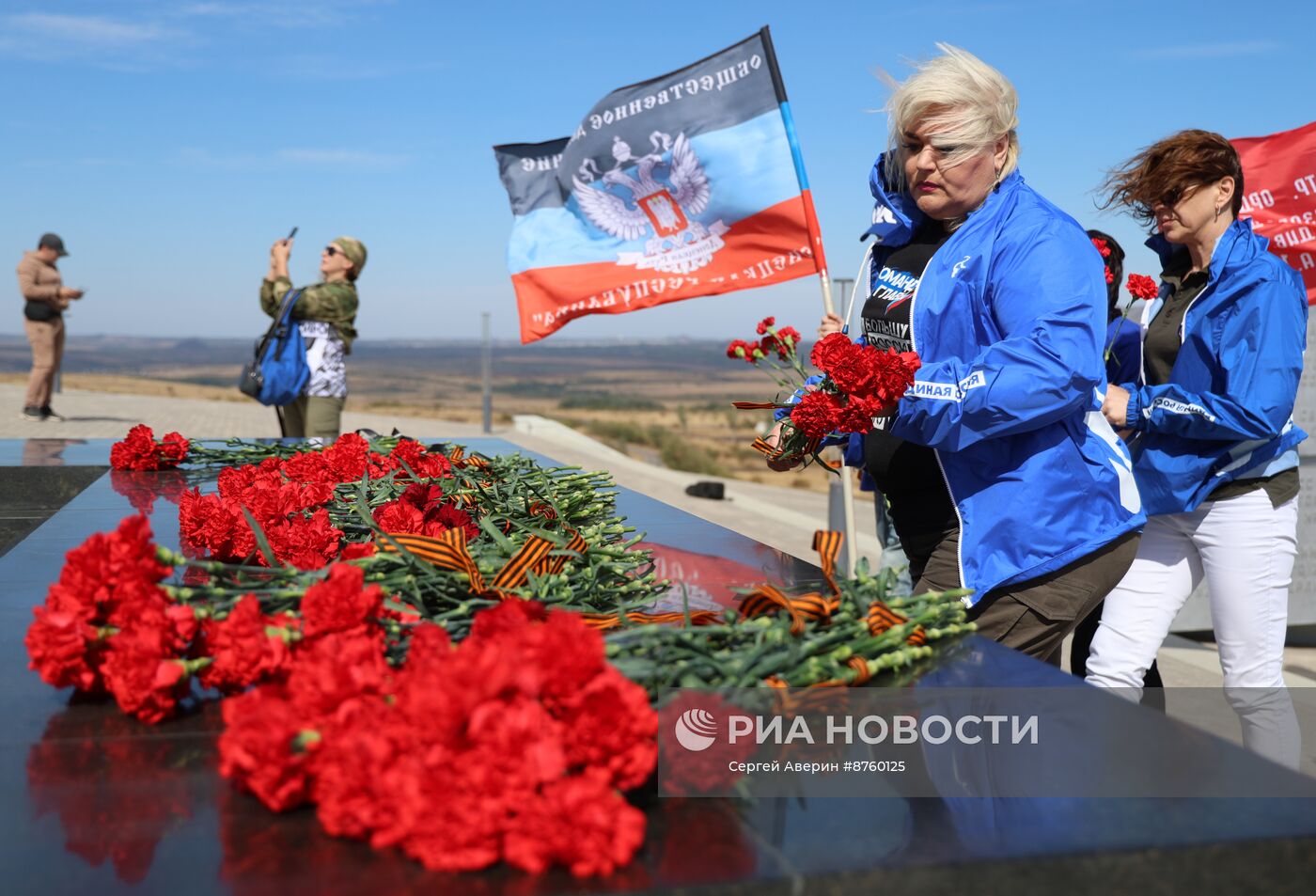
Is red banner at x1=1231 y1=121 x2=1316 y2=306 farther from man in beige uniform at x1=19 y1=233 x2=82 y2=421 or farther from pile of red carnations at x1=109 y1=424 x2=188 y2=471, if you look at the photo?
man in beige uniform at x1=19 y1=233 x2=82 y2=421

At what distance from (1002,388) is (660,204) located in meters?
4.64

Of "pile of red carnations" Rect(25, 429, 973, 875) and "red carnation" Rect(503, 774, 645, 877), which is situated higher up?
"pile of red carnations" Rect(25, 429, 973, 875)

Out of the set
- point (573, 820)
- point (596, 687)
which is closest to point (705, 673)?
point (596, 687)

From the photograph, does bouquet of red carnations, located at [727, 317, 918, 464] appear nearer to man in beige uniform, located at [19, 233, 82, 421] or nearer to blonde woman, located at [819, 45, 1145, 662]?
blonde woman, located at [819, 45, 1145, 662]

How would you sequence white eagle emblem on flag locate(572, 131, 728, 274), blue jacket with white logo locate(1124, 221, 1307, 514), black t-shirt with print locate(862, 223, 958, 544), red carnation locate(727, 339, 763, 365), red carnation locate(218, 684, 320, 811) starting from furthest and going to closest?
white eagle emblem on flag locate(572, 131, 728, 274), red carnation locate(727, 339, 763, 365), blue jacket with white logo locate(1124, 221, 1307, 514), black t-shirt with print locate(862, 223, 958, 544), red carnation locate(218, 684, 320, 811)

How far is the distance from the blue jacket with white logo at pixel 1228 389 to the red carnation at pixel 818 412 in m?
1.75

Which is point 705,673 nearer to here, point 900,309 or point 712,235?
point 900,309

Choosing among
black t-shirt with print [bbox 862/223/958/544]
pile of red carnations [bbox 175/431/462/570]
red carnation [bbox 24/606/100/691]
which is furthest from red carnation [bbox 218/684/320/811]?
black t-shirt with print [bbox 862/223/958/544]

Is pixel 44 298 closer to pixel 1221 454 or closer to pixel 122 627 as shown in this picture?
pixel 1221 454

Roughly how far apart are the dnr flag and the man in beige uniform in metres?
10.2

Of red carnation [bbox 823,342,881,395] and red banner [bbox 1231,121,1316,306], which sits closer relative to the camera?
red carnation [bbox 823,342,881,395]

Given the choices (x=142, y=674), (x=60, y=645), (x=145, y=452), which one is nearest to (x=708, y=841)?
(x=142, y=674)

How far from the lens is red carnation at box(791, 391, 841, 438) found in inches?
97.8

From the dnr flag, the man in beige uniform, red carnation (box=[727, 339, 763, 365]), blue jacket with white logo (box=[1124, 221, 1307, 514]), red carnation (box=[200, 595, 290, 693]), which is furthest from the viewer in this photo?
the man in beige uniform
